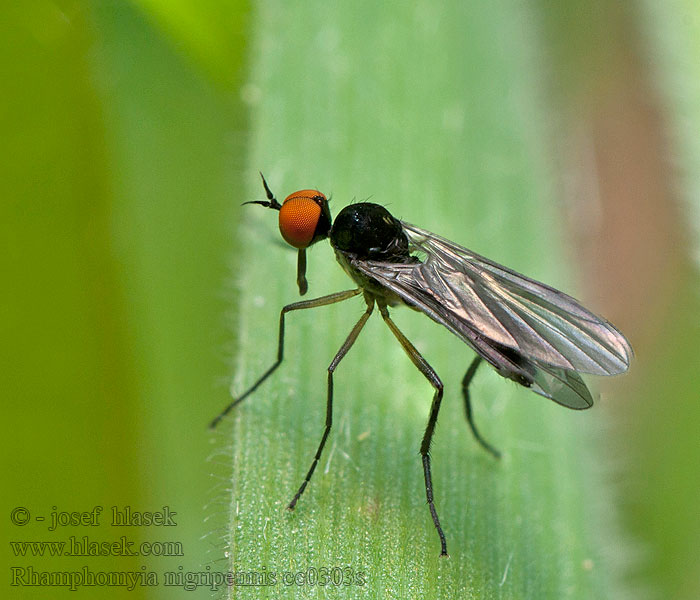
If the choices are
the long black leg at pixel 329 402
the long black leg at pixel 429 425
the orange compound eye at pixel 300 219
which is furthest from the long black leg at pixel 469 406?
the orange compound eye at pixel 300 219

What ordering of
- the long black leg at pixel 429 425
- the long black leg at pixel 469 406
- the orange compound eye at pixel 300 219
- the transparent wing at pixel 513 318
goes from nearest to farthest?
the transparent wing at pixel 513 318
the long black leg at pixel 429 425
the orange compound eye at pixel 300 219
the long black leg at pixel 469 406

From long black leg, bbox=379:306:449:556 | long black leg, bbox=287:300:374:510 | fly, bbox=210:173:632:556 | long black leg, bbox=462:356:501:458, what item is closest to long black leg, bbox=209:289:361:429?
fly, bbox=210:173:632:556

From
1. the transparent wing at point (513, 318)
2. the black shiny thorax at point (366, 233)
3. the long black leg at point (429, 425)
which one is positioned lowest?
the long black leg at point (429, 425)

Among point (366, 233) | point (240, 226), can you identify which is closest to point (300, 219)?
point (366, 233)

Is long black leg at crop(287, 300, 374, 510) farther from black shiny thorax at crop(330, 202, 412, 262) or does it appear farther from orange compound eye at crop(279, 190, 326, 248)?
orange compound eye at crop(279, 190, 326, 248)

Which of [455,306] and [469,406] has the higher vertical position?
[455,306]

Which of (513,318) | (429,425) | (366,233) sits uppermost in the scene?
(366,233)

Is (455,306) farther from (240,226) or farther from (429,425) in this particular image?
(240,226)

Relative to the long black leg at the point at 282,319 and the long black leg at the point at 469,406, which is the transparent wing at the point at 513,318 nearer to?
the long black leg at the point at 282,319
